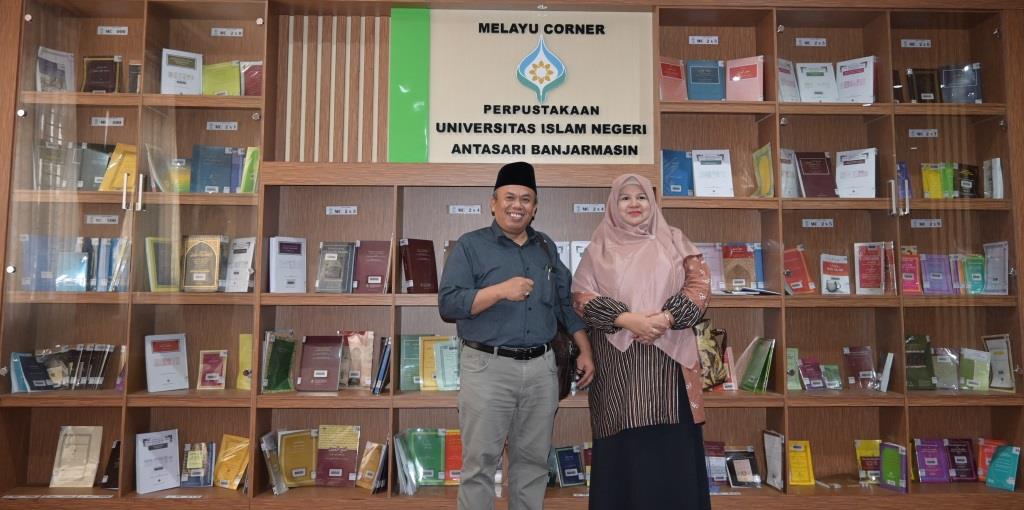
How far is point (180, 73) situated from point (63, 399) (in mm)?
1733

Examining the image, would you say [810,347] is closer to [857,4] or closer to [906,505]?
[906,505]

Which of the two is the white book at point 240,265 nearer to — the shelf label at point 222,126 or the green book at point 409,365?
the shelf label at point 222,126

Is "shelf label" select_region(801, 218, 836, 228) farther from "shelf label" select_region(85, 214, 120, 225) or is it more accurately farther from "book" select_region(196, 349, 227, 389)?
"shelf label" select_region(85, 214, 120, 225)

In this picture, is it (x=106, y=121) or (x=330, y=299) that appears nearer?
(x=330, y=299)

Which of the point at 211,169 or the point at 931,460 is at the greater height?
the point at 211,169

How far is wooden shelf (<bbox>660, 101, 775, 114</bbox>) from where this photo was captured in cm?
329

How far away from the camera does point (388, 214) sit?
3.56 m

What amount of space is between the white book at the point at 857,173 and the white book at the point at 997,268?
27.5 inches

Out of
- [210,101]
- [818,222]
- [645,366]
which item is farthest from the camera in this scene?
[818,222]

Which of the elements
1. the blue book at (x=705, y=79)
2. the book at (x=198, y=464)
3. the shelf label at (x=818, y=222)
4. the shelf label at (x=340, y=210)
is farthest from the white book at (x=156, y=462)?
the shelf label at (x=818, y=222)

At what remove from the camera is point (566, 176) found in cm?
321

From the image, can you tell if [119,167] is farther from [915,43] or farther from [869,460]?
[915,43]

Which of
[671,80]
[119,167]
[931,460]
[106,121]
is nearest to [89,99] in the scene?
[106,121]

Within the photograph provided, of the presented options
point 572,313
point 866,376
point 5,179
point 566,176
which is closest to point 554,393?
point 572,313
